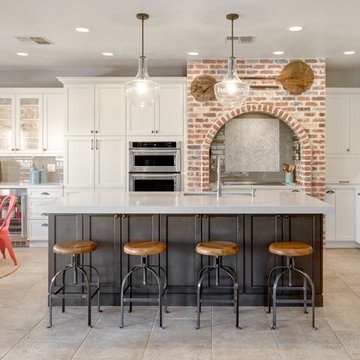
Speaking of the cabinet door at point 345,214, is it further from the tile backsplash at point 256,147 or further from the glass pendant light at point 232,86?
the glass pendant light at point 232,86

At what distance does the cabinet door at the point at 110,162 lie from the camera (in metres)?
6.14

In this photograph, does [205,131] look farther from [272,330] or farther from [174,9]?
[272,330]

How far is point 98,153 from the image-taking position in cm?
616

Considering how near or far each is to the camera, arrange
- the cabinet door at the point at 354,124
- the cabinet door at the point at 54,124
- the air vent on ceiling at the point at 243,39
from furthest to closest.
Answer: the cabinet door at the point at 54,124 → the cabinet door at the point at 354,124 → the air vent on ceiling at the point at 243,39

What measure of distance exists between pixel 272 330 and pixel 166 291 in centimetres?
95

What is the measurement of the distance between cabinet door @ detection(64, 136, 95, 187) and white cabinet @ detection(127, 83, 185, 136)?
0.64 meters

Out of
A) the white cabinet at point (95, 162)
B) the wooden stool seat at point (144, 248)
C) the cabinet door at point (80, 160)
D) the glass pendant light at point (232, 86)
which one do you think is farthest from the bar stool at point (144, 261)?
the cabinet door at point (80, 160)

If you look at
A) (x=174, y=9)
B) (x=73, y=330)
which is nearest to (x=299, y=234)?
(x=73, y=330)

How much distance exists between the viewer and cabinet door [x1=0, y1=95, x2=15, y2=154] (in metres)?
6.43

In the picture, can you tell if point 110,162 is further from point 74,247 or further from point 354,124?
point 354,124

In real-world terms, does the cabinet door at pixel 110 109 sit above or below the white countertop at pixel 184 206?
above

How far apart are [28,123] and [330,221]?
4684mm

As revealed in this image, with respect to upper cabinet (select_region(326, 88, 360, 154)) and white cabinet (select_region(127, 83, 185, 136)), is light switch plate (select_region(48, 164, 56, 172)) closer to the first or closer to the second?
white cabinet (select_region(127, 83, 185, 136))

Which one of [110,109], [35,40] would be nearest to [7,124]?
[110,109]
